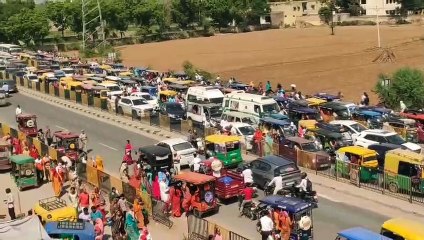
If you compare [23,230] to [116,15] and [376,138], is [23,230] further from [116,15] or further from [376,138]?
[116,15]

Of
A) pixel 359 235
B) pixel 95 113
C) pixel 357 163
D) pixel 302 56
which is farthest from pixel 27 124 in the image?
pixel 302 56

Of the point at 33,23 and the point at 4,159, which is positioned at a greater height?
the point at 33,23

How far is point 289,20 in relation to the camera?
15000 cm

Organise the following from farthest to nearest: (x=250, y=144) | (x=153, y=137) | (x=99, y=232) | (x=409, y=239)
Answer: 1. (x=153, y=137)
2. (x=250, y=144)
3. (x=99, y=232)
4. (x=409, y=239)

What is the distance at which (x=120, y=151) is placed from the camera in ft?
112

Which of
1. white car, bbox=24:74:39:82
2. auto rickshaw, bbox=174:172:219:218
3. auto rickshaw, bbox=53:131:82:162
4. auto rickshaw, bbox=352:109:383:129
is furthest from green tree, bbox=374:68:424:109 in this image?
white car, bbox=24:74:39:82

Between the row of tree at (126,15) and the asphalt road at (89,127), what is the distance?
66068 mm

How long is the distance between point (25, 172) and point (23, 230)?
11840mm

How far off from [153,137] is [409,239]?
23.0m

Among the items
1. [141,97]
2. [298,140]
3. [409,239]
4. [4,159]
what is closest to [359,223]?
[409,239]

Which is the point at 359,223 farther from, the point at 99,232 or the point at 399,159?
the point at 99,232

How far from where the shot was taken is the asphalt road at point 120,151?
2156 cm

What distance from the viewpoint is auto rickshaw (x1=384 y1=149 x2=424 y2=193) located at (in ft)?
77.7

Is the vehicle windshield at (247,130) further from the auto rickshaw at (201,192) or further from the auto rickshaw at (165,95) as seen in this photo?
the auto rickshaw at (165,95)
